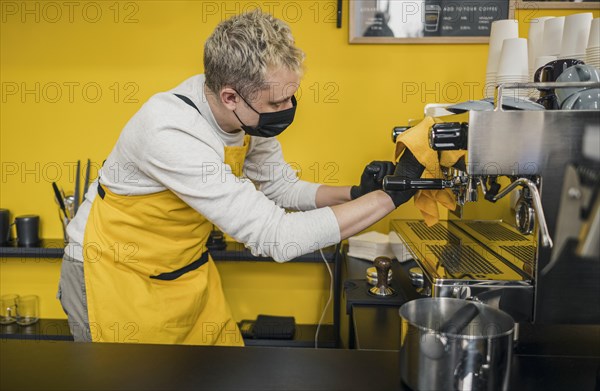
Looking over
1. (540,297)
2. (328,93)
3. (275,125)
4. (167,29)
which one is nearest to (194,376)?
(540,297)

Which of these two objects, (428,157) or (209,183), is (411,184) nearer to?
(428,157)

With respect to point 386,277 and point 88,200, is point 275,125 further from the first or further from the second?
point 88,200

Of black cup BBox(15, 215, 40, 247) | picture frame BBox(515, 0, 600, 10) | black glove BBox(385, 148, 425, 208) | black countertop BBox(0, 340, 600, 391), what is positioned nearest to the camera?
black countertop BBox(0, 340, 600, 391)

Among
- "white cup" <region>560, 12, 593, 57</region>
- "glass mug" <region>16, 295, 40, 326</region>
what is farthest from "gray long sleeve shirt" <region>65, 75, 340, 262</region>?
"glass mug" <region>16, 295, 40, 326</region>

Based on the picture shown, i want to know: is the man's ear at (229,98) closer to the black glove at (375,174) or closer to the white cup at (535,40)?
the black glove at (375,174)

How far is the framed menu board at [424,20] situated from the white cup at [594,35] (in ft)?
2.72

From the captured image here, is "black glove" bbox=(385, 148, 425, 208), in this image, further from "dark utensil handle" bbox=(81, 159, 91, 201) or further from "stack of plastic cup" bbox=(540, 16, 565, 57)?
"dark utensil handle" bbox=(81, 159, 91, 201)

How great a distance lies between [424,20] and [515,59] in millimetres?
686

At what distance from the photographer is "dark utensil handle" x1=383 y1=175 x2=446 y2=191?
1.09 meters

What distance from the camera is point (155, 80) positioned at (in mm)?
2223

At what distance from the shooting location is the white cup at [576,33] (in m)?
1.40

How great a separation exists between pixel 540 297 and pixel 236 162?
3.03 feet

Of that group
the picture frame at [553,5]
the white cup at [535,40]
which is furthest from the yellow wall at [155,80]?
the white cup at [535,40]

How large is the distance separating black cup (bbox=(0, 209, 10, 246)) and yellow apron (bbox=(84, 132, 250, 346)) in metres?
0.95
